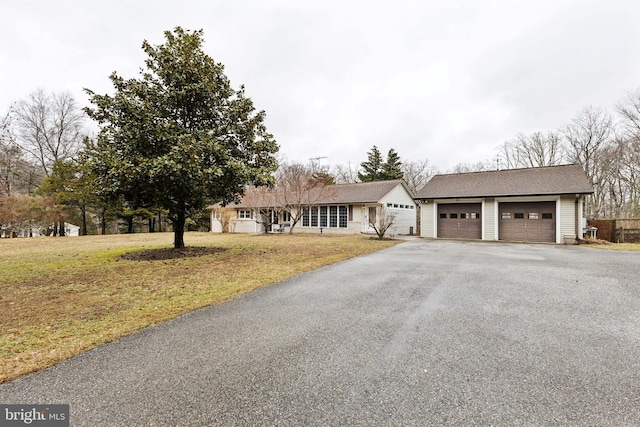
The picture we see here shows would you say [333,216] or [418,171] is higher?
[418,171]

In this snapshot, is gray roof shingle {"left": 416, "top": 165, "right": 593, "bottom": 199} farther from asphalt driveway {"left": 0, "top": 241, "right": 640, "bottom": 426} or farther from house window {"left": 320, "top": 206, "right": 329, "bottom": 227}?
asphalt driveway {"left": 0, "top": 241, "right": 640, "bottom": 426}

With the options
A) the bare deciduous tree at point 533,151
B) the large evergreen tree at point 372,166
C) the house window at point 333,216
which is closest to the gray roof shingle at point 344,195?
the house window at point 333,216

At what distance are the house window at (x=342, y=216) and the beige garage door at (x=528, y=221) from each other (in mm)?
10385

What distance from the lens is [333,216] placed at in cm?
2280

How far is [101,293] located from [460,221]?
18.1 m

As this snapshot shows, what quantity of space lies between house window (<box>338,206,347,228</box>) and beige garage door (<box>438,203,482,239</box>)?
23.0 feet

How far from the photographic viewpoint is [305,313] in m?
4.17

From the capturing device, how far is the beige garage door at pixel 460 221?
17.3m

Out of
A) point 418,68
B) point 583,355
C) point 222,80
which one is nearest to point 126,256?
point 222,80

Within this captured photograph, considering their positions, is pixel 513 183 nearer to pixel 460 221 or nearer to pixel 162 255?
pixel 460 221

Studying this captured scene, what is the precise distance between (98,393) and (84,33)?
14.6 m

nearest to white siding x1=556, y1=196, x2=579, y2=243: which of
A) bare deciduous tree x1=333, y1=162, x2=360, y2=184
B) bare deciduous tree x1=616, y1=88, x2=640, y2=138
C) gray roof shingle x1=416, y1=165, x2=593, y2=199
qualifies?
gray roof shingle x1=416, y1=165, x2=593, y2=199

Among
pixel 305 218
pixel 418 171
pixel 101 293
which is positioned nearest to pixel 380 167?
pixel 418 171

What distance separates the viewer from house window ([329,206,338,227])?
22672 mm
